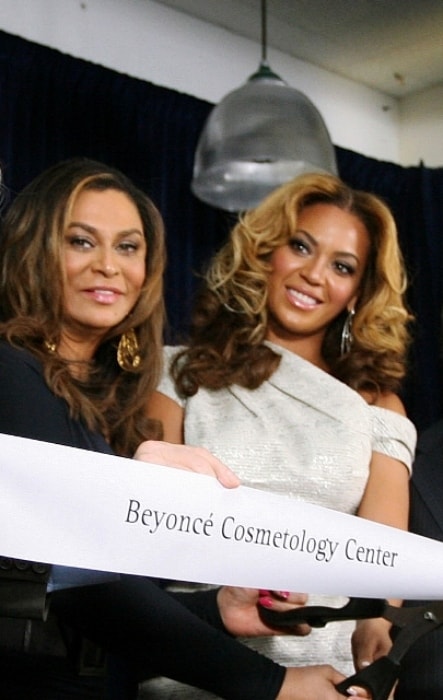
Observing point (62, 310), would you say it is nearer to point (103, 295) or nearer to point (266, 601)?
point (103, 295)

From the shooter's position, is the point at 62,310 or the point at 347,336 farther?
the point at 347,336

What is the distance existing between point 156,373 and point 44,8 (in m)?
2.24

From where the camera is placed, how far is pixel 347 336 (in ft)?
6.75

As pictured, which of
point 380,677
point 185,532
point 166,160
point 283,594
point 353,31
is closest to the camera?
point 185,532

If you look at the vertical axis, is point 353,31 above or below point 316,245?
above

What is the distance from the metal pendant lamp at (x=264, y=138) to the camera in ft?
8.61

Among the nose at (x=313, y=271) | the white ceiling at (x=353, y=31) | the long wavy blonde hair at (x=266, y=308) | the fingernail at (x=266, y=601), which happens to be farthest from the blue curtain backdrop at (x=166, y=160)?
the fingernail at (x=266, y=601)

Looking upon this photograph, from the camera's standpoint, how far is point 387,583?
3.54ft

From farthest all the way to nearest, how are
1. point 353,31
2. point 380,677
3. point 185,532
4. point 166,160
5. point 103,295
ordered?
point 353,31 → point 166,160 → point 103,295 → point 380,677 → point 185,532

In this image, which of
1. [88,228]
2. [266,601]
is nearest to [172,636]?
[266,601]

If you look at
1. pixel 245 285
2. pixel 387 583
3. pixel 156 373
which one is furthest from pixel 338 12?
pixel 387 583

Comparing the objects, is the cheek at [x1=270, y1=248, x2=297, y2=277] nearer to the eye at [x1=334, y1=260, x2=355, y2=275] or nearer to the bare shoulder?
the eye at [x1=334, y1=260, x2=355, y2=275]

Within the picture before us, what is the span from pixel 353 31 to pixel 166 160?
927 mm

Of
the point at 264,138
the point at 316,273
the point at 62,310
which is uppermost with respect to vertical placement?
the point at 264,138
